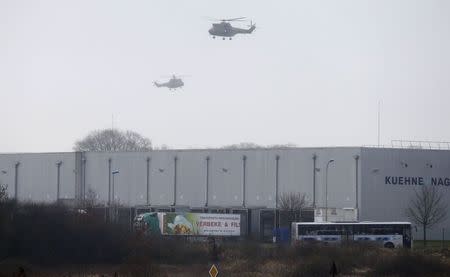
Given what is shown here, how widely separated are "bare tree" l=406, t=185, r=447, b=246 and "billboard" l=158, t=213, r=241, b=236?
57.2ft

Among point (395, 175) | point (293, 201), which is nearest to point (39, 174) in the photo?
point (293, 201)

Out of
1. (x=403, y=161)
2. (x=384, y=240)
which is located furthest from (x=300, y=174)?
(x=384, y=240)

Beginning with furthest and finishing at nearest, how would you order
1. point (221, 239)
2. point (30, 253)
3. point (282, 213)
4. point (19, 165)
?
point (19, 165)
point (282, 213)
point (221, 239)
point (30, 253)

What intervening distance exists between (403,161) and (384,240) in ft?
61.8

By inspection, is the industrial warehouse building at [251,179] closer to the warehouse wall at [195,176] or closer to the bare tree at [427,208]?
the warehouse wall at [195,176]

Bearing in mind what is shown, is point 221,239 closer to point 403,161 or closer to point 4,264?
point 403,161

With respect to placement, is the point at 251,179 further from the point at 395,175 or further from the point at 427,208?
the point at 427,208

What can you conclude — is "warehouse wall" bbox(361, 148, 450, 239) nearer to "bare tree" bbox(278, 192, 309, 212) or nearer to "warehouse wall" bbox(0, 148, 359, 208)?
"warehouse wall" bbox(0, 148, 359, 208)

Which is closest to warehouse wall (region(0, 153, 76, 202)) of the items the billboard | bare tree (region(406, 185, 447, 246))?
the billboard

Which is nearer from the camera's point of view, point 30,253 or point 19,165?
point 30,253

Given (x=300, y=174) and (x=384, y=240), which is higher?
(x=300, y=174)

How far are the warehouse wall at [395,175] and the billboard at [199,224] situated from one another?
13325mm

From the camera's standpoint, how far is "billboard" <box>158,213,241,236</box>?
251ft

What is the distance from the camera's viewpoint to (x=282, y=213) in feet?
284
